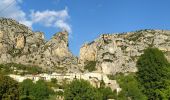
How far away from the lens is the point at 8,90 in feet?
234

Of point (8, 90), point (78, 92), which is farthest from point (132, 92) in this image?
point (8, 90)

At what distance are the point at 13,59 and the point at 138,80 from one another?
131223 mm

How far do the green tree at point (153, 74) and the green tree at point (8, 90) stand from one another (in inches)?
811

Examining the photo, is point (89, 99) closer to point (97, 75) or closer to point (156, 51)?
point (156, 51)

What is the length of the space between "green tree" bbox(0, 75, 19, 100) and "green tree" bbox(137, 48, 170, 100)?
2060 cm

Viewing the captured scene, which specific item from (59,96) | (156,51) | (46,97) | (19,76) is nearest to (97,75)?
(19,76)

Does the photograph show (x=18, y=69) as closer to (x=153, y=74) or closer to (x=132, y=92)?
(x=132, y=92)

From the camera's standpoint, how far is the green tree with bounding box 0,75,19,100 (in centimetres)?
7050

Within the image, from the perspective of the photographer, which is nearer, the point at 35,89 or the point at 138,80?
the point at 138,80

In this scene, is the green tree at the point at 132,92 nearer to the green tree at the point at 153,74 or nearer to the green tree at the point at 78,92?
the green tree at the point at 153,74

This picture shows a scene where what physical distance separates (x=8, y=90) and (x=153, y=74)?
77.7 ft

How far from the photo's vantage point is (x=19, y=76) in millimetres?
173000

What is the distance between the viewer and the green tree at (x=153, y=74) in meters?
72.0

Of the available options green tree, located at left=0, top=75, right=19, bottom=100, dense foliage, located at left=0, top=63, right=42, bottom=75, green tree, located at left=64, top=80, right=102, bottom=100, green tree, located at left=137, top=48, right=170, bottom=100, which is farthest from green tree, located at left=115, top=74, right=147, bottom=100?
dense foliage, located at left=0, top=63, right=42, bottom=75
